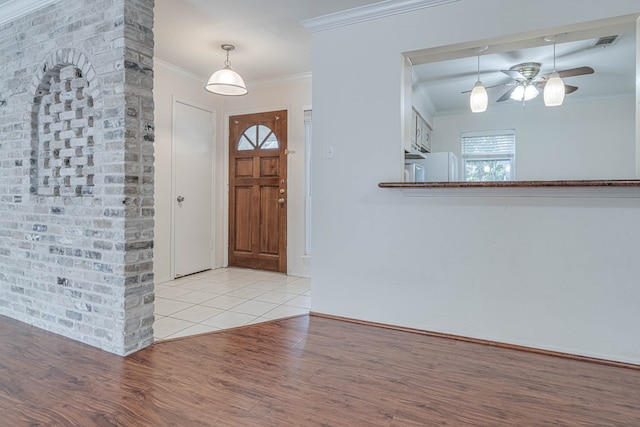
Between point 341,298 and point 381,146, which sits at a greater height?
point 381,146

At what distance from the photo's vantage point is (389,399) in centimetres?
167

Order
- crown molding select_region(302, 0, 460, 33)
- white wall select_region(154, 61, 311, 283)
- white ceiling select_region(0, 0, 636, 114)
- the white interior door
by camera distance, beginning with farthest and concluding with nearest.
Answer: the white interior door < white wall select_region(154, 61, 311, 283) < white ceiling select_region(0, 0, 636, 114) < crown molding select_region(302, 0, 460, 33)

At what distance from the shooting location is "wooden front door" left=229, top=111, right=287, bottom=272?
A: 4.41m

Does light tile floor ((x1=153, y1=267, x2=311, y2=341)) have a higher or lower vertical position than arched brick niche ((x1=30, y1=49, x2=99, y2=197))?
lower

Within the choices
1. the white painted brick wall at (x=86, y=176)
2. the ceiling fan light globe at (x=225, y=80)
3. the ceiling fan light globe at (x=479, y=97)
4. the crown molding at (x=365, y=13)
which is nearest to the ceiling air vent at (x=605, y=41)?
the ceiling fan light globe at (x=479, y=97)

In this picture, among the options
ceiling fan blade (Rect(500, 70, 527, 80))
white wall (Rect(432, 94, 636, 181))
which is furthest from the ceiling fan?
white wall (Rect(432, 94, 636, 181))

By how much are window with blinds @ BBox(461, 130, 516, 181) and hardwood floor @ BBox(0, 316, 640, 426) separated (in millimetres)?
3551

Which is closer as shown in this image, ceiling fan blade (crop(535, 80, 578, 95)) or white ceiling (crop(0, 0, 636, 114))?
white ceiling (crop(0, 0, 636, 114))

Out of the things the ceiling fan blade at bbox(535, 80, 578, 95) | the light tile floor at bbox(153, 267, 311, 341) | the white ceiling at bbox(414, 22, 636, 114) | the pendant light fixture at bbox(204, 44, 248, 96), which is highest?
the white ceiling at bbox(414, 22, 636, 114)

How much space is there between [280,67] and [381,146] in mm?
1950

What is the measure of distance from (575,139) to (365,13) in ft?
12.3

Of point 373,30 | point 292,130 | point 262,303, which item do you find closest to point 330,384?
point 262,303

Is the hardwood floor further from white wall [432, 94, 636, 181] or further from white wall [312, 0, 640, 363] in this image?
white wall [432, 94, 636, 181]

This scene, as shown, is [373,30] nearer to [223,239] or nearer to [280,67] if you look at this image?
[280,67]
